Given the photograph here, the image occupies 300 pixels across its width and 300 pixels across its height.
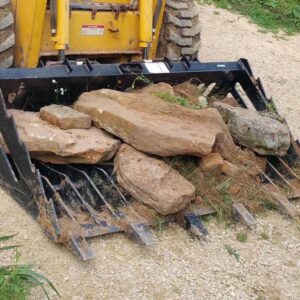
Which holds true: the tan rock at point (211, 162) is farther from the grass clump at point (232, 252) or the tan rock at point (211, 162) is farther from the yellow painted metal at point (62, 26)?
the yellow painted metal at point (62, 26)

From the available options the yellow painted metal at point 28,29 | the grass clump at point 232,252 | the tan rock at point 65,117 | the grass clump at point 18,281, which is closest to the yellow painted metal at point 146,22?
the yellow painted metal at point 28,29

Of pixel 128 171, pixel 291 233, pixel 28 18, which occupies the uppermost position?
pixel 28 18

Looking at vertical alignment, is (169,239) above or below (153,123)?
below

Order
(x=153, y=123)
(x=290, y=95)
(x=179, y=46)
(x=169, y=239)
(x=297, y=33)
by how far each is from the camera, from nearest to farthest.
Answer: (x=169, y=239) → (x=153, y=123) → (x=179, y=46) → (x=290, y=95) → (x=297, y=33)

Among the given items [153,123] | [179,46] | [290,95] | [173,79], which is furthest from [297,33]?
[153,123]

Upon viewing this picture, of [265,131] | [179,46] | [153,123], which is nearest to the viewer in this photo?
[153,123]

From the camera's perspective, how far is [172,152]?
4316 millimetres

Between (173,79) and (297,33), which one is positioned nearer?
(173,79)

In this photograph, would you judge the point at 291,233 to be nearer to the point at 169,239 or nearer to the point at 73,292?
the point at 169,239

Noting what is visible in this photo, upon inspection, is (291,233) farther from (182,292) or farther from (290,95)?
(290,95)

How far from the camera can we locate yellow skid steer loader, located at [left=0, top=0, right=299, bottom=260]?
4.00 metres

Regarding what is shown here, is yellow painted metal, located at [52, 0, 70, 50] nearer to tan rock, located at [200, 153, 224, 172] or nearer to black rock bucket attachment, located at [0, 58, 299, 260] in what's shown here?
black rock bucket attachment, located at [0, 58, 299, 260]

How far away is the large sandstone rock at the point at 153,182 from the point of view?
13.5ft

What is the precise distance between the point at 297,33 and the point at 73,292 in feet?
28.1
